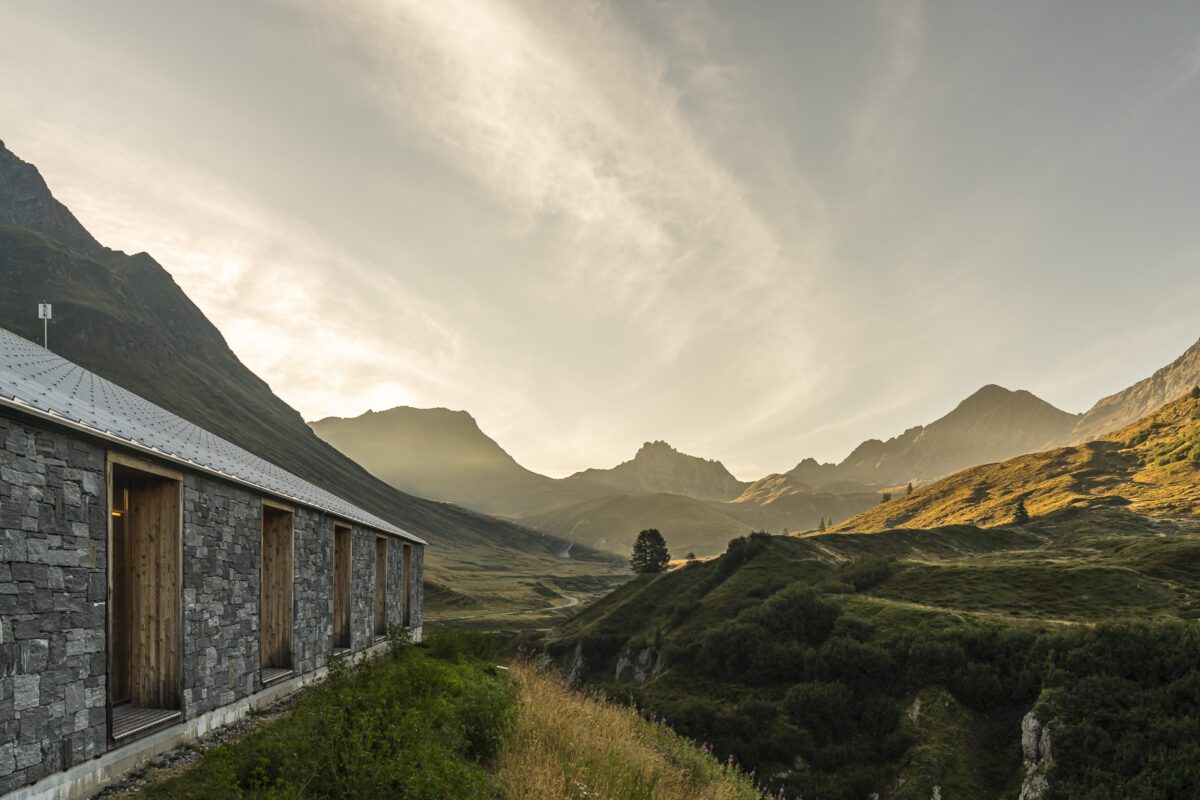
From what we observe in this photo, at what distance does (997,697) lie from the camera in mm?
23156

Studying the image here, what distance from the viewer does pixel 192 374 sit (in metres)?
146

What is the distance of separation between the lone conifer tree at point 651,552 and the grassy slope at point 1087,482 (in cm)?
5413

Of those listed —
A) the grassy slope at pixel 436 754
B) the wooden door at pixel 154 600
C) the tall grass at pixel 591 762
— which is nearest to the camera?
the grassy slope at pixel 436 754

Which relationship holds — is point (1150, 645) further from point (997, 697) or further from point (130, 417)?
point (130, 417)

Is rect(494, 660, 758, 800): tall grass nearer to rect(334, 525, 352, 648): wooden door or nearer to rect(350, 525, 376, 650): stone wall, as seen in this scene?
rect(334, 525, 352, 648): wooden door

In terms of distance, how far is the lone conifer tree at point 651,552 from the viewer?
9438 cm

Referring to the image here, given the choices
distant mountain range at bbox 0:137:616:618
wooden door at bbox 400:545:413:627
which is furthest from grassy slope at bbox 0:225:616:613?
wooden door at bbox 400:545:413:627

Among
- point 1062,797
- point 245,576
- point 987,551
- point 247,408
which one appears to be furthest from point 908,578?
point 247,408

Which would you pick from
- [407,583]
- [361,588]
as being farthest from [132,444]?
[407,583]

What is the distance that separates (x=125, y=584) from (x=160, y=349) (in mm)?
168096

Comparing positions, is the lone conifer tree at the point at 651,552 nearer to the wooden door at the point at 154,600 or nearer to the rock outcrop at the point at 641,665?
the rock outcrop at the point at 641,665

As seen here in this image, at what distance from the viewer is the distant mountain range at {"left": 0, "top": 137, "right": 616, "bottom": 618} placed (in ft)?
400

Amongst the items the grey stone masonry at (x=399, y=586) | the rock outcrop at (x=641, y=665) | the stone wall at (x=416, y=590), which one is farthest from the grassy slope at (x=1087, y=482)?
the grey stone masonry at (x=399, y=586)

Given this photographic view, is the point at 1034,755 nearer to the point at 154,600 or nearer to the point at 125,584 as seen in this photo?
the point at 154,600
